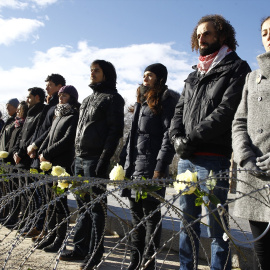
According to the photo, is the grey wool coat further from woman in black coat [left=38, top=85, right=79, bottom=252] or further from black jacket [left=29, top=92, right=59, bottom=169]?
black jacket [left=29, top=92, right=59, bottom=169]

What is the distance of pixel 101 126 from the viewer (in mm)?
3805

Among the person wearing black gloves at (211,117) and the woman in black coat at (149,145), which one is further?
the woman in black coat at (149,145)

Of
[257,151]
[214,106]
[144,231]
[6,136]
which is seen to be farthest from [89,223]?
[6,136]

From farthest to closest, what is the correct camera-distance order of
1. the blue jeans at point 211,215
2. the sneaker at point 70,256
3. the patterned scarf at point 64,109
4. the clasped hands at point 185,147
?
the patterned scarf at point 64,109, the sneaker at point 70,256, the clasped hands at point 185,147, the blue jeans at point 211,215

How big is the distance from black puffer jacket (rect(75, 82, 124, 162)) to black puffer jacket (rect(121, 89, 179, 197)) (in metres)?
0.20

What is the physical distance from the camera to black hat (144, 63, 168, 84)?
359 cm

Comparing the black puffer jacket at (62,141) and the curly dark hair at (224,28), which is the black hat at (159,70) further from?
the black puffer jacket at (62,141)

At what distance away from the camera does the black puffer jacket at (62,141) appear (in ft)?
14.0

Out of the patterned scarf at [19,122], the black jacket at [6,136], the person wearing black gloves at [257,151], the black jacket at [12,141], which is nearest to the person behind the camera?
A: the person wearing black gloves at [257,151]

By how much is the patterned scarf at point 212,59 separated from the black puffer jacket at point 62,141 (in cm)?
187

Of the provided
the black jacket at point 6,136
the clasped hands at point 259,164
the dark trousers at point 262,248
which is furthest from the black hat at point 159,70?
the black jacket at point 6,136

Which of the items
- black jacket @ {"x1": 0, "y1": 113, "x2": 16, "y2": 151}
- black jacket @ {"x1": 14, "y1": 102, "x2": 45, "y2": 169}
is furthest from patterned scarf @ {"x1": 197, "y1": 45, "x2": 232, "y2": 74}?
black jacket @ {"x1": 0, "y1": 113, "x2": 16, "y2": 151}

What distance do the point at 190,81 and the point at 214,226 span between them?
1.11 meters

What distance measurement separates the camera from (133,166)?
11.7 ft
